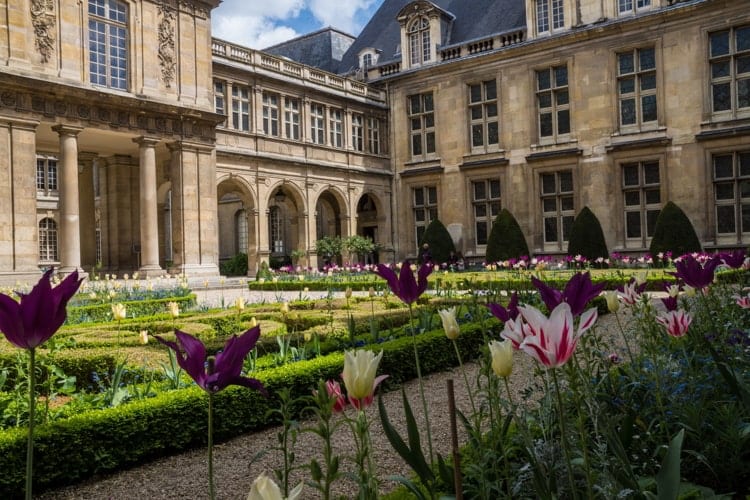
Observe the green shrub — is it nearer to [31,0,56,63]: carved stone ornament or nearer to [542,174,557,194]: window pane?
[31,0,56,63]: carved stone ornament

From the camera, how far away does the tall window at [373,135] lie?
25594 mm

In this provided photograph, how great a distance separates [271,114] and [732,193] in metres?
15.2

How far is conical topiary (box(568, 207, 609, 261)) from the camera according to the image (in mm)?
19016

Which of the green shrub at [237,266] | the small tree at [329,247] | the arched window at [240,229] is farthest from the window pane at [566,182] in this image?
the arched window at [240,229]

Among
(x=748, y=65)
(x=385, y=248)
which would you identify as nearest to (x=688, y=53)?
(x=748, y=65)

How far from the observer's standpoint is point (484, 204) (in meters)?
23.9

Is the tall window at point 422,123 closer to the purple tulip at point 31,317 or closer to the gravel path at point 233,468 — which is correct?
the gravel path at point 233,468

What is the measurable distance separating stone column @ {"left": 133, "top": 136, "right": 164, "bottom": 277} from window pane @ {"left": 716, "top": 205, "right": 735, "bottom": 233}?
16674 mm

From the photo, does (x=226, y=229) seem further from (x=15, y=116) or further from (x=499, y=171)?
(x=15, y=116)

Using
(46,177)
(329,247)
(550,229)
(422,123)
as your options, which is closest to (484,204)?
(550,229)

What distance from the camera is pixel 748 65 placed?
62.0ft

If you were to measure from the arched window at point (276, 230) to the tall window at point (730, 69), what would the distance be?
68.6ft

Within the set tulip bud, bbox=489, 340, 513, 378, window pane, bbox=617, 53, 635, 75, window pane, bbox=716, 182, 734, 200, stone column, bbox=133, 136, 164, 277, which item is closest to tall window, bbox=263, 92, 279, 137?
stone column, bbox=133, 136, 164, 277

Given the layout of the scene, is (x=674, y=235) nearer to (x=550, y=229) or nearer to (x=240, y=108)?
(x=550, y=229)
